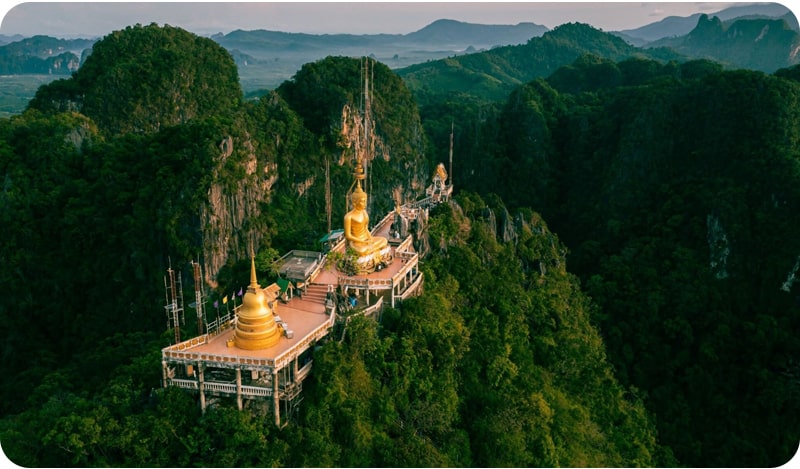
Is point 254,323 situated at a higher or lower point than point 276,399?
higher

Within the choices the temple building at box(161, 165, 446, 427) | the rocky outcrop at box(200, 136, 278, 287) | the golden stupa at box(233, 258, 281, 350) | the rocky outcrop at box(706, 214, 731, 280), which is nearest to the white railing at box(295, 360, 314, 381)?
the temple building at box(161, 165, 446, 427)

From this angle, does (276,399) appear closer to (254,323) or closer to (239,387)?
(239,387)

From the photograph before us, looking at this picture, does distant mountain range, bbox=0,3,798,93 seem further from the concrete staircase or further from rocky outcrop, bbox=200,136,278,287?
the concrete staircase

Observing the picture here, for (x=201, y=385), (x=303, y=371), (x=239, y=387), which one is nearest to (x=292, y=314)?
(x=303, y=371)

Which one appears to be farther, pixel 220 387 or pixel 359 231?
pixel 359 231

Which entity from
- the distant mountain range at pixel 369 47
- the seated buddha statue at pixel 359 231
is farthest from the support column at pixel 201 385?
the distant mountain range at pixel 369 47
